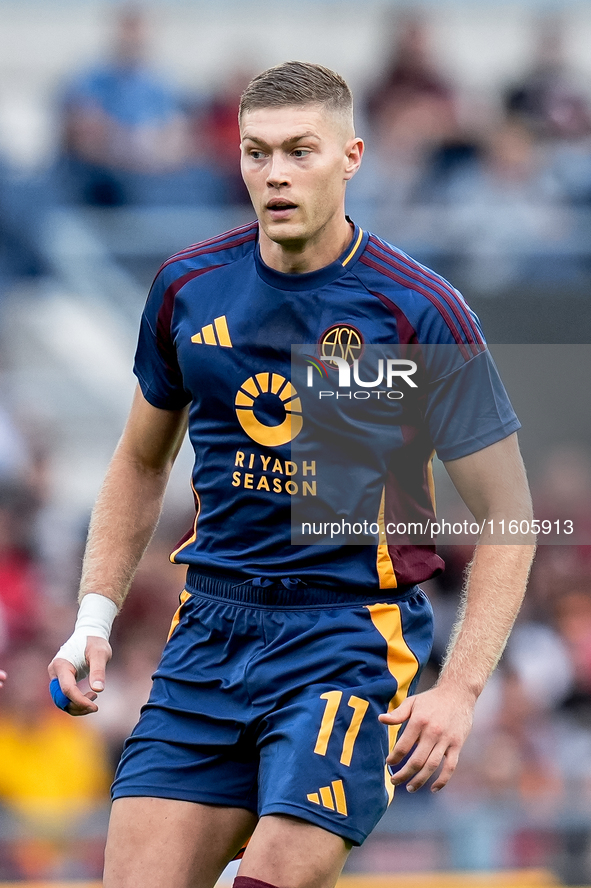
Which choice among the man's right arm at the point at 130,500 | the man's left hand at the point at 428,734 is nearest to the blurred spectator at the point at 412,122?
the man's right arm at the point at 130,500

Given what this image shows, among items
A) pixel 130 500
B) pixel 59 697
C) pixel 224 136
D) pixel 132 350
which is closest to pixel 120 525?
pixel 130 500

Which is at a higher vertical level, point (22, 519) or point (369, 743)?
point (22, 519)

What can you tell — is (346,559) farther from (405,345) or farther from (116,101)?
(116,101)

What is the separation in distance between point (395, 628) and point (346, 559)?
8.5 inches

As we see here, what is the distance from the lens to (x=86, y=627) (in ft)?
12.3

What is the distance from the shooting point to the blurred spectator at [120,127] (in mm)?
10195

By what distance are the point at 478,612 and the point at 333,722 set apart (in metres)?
0.45

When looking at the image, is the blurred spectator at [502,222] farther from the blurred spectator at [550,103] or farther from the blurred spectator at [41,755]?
the blurred spectator at [41,755]

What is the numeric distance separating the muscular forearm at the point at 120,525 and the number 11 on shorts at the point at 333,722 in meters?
0.85

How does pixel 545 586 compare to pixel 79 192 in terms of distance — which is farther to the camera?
pixel 79 192

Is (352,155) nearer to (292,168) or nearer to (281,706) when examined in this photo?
(292,168)

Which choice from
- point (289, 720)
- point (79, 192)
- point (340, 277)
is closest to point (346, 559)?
point (289, 720)

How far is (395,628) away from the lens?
3.47 metres

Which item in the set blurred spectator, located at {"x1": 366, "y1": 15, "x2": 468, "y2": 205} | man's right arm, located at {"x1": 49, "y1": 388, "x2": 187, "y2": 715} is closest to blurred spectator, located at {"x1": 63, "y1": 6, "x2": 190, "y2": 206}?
blurred spectator, located at {"x1": 366, "y1": 15, "x2": 468, "y2": 205}
